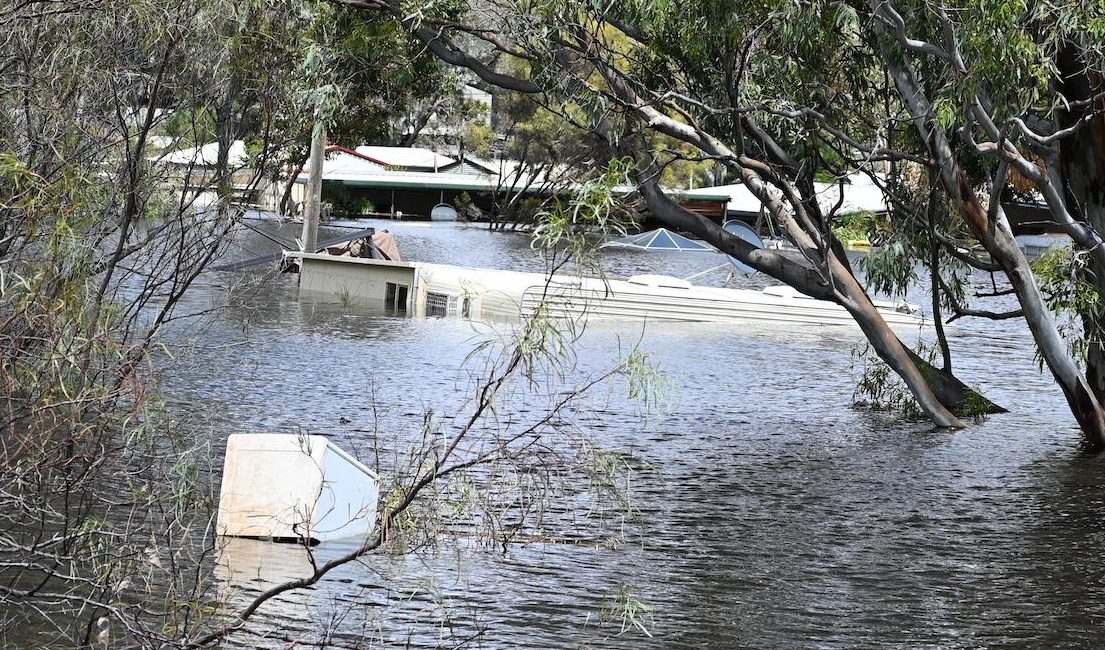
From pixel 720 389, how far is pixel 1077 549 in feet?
24.0

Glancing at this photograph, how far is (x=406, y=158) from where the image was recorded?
65000 mm

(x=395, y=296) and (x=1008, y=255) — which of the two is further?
(x=395, y=296)

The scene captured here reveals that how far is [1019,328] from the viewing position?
2489cm

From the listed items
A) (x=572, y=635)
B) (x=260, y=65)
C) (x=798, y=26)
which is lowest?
(x=572, y=635)

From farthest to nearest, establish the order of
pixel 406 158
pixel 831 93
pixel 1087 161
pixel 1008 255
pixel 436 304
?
pixel 406 158, pixel 436 304, pixel 831 93, pixel 1087 161, pixel 1008 255

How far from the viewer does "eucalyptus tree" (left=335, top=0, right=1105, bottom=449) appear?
10992mm

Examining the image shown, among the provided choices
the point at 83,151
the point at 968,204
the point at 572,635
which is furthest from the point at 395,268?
the point at 572,635

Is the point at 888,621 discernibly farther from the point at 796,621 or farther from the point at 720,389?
the point at 720,389

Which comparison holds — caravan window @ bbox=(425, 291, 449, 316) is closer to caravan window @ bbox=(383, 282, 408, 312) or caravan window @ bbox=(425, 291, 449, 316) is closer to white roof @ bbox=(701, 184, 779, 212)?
caravan window @ bbox=(383, 282, 408, 312)

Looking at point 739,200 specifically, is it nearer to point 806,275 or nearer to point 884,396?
point 884,396

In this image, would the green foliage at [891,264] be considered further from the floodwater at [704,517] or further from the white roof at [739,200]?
the white roof at [739,200]

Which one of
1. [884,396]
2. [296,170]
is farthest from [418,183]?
[884,396]

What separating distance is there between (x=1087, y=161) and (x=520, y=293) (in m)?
11.4

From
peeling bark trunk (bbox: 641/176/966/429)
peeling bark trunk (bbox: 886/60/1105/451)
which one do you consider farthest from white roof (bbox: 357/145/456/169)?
peeling bark trunk (bbox: 886/60/1105/451)
